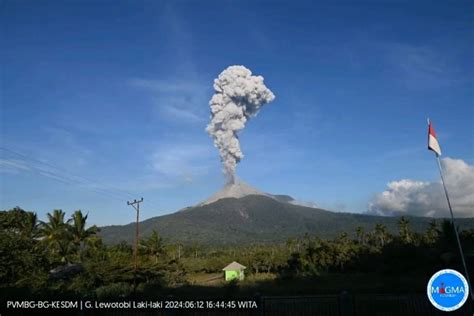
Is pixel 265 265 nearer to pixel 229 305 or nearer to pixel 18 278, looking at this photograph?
pixel 18 278

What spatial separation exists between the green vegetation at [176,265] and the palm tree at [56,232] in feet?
0.41

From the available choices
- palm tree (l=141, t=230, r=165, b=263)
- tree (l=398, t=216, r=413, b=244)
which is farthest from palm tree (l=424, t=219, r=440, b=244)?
palm tree (l=141, t=230, r=165, b=263)

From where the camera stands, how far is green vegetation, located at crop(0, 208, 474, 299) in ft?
120

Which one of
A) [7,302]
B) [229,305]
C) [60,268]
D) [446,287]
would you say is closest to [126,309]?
[229,305]

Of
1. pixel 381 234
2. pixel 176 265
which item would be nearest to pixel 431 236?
pixel 381 234

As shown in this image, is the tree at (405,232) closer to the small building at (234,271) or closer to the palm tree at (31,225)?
the small building at (234,271)

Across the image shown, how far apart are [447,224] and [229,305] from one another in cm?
5472

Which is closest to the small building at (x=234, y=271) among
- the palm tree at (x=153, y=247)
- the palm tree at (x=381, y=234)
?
the palm tree at (x=153, y=247)

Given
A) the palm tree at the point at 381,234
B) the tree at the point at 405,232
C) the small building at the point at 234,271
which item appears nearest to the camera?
the small building at the point at 234,271

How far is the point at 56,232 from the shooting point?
5772 cm

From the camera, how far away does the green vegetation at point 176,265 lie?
3672cm

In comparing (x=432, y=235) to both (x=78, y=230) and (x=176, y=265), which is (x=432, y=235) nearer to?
(x=176, y=265)

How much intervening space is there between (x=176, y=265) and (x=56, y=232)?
1869 centimetres

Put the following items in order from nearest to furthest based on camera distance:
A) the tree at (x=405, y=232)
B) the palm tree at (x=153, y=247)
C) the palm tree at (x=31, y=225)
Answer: the palm tree at (x=31, y=225), the palm tree at (x=153, y=247), the tree at (x=405, y=232)
